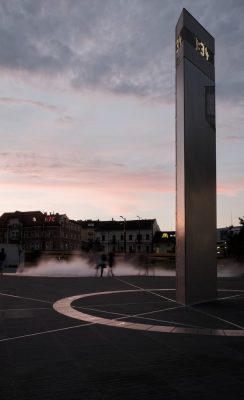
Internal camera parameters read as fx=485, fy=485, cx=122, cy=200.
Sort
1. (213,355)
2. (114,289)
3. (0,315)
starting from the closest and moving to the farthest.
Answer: (213,355) < (0,315) < (114,289)

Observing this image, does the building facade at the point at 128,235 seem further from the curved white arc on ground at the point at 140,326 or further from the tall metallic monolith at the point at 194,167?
the curved white arc on ground at the point at 140,326

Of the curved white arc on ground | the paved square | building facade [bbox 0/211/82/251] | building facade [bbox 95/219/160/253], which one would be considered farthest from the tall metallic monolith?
building facade [bbox 95/219/160/253]

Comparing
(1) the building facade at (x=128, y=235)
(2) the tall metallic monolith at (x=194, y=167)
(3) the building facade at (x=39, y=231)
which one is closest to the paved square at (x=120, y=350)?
(2) the tall metallic monolith at (x=194, y=167)

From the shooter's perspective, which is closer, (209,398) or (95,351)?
(209,398)

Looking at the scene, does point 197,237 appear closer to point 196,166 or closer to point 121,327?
point 196,166

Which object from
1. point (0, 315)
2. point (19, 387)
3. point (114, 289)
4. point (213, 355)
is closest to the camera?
point (19, 387)

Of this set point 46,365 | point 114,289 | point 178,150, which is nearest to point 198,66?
point 178,150

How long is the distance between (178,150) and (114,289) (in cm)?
745

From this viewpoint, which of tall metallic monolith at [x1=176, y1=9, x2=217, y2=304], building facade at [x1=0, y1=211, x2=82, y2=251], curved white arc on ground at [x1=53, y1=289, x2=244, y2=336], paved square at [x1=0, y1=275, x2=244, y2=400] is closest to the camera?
paved square at [x1=0, y1=275, x2=244, y2=400]

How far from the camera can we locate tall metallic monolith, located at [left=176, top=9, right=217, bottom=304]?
16.4 m

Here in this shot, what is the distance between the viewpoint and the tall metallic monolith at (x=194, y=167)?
16375 mm

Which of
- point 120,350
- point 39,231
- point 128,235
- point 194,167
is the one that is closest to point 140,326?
point 120,350

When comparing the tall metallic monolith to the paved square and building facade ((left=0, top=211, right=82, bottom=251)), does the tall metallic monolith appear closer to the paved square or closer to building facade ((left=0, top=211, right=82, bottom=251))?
the paved square

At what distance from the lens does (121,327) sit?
452 inches
